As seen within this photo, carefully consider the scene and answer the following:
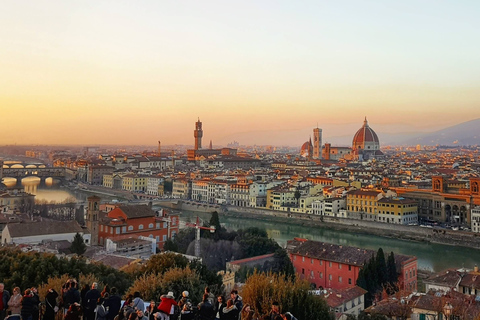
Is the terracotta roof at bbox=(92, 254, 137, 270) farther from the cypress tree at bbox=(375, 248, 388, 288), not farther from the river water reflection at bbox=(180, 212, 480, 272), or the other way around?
the river water reflection at bbox=(180, 212, 480, 272)

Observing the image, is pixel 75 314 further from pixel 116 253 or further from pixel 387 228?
pixel 387 228

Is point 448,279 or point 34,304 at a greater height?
point 34,304

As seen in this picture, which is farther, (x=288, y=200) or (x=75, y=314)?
(x=288, y=200)

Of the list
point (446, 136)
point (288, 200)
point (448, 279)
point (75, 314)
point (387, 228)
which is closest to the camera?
point (75, 314)

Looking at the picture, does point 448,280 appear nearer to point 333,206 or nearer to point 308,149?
point 333,206

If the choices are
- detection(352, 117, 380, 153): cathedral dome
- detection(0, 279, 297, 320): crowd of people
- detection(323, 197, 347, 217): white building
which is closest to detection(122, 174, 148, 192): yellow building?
Result: detection(323, 197, 347, 217): white building

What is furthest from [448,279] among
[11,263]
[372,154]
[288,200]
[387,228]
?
[372,154]

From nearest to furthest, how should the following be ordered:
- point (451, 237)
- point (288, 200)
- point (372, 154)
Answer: point (451, 237) < point (288, 200) < point (372, 154)
